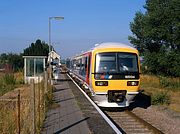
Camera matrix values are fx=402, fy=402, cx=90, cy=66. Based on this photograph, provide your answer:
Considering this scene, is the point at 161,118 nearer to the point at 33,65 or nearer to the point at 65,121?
the point at 65,121

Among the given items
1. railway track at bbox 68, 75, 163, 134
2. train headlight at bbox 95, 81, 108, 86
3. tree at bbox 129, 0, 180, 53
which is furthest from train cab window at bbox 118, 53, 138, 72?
tree at bbox 129, 0, 180, 53

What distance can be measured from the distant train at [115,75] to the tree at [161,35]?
35.4 meters

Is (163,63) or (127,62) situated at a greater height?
(163,63)

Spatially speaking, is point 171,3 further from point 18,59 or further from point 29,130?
point 29,130

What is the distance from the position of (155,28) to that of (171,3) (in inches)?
160

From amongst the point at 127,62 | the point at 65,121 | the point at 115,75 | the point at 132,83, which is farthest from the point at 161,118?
the point at 65,121

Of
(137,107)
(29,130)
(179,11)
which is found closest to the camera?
(29,130)

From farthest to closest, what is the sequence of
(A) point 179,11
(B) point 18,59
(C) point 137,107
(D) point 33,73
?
(B) point 18,59 < (A) point 179,11 < (D) point 33,73 < (C) point 137,107

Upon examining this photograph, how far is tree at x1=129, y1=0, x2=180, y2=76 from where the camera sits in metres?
54.2

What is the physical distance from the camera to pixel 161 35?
55250mm

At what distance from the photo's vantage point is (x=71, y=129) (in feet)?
39.5

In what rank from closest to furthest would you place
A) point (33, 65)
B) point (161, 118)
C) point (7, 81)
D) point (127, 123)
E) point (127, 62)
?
point (127, 123) → point (161, 118) → point (127, 62) → point (33, 65) → point (7, 81)

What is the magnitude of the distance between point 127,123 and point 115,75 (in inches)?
137

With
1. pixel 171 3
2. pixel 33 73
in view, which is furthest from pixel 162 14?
pixel 33 73
